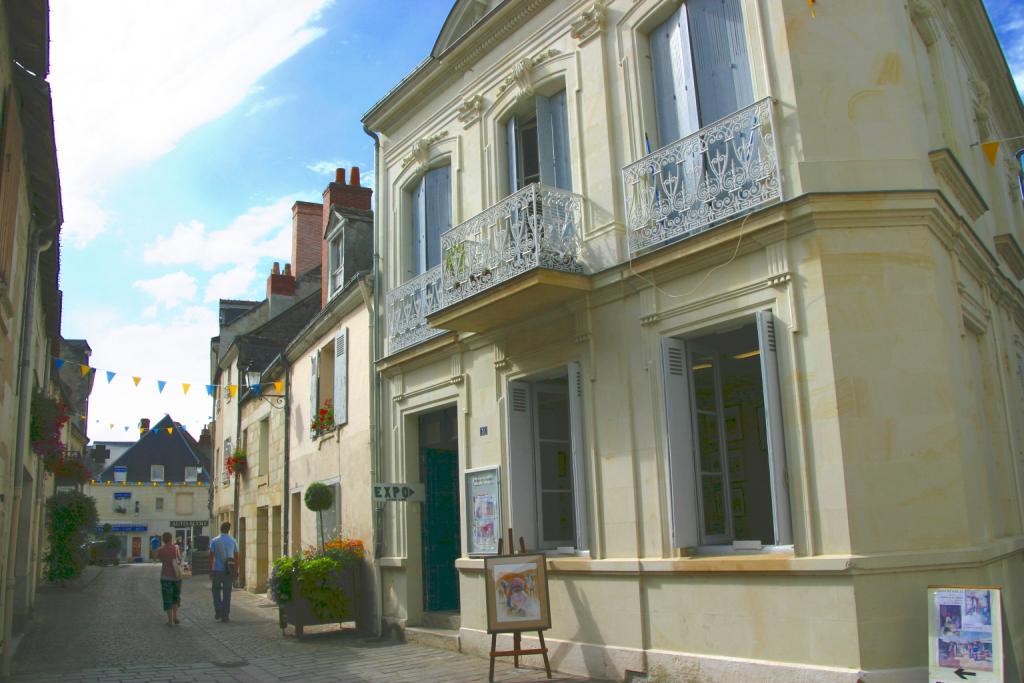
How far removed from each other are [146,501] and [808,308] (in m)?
54.5

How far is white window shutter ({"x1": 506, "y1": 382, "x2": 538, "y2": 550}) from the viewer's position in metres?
9.19

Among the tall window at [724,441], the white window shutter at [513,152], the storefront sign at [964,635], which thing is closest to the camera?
the storefront sign at [964,635]

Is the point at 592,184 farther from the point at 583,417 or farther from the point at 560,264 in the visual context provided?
the point at 583,417

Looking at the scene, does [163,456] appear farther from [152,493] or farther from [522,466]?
[522,466]

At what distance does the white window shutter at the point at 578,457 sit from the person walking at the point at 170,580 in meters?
7.98

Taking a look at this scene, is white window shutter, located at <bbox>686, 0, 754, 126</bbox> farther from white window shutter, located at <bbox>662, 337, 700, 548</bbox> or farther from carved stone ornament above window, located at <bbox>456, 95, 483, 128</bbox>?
carved stone ornament above window, located at <bbox>456, 95, 483, 128</bbox>

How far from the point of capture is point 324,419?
1449 centimetres

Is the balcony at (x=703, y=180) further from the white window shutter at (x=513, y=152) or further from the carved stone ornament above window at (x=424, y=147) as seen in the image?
the carved stone ornament above window at (x=424, y=147)

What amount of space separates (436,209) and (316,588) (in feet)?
17.9

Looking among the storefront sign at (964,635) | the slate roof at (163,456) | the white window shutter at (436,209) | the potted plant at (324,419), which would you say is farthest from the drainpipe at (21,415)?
the slate roof at (163,456)

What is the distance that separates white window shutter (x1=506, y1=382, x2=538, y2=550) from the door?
2657 millimetres

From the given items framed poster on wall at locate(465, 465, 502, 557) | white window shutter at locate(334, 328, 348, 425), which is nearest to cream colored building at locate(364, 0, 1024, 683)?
framed poster on wall at locate(465, 465, 502, 557)

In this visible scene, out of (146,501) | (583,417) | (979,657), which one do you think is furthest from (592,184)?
(146,501)

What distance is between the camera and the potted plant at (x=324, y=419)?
14397mm
